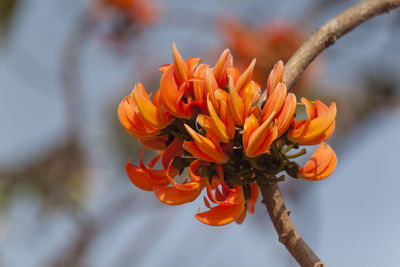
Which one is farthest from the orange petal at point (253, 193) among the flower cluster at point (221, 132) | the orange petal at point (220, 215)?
the orange petal at point (220, 215)

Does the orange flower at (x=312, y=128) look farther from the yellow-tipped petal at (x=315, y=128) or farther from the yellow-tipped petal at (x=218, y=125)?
the yellow-tipped petal at (x=218, y=125)

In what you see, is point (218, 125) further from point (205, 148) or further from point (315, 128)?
point (315, 128)

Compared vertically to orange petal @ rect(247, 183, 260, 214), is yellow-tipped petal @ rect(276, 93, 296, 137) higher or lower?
higher

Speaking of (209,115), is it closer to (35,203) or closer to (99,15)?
(99,15)

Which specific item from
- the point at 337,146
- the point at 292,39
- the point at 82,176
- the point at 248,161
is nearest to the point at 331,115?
the point at 248,161

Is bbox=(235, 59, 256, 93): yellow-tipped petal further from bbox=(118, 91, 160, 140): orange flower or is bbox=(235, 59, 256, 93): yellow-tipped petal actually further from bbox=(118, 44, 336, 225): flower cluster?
bbox=(118, 91, 160, 140): orange flower

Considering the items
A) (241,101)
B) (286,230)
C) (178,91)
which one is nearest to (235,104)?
(241,101)

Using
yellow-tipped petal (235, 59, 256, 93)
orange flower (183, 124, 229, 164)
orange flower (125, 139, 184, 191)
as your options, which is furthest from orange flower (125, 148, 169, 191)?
yellow-tipped petal (235, 59, 256, 93)
